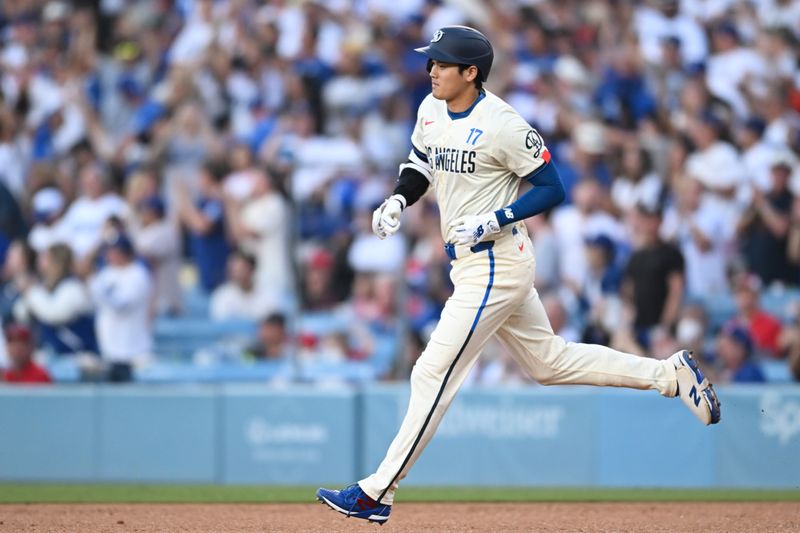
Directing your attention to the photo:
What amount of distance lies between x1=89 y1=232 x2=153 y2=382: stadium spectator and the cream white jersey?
6160mm

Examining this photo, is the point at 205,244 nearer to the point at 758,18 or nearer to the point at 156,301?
the point at 156,301

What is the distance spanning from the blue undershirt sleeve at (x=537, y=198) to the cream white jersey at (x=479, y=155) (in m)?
0.05

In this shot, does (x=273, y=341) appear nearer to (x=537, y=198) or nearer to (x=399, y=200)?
(x=399, y=200)

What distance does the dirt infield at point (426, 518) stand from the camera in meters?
6.95

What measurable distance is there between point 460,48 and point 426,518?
2881 mm

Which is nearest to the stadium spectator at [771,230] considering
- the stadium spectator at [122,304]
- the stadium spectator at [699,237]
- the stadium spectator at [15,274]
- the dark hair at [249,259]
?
the stadium spectator at [699,237]

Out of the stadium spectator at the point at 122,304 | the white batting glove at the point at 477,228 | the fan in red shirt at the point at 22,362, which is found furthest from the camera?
the stadium spectator at the point at 122,304

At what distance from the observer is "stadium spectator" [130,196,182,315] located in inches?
496

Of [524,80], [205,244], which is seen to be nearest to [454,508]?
[205,244]

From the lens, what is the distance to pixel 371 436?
1060cm

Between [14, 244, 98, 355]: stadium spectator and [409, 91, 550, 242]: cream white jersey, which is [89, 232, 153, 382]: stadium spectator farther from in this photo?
[409, 91, 550, 242]: cream white jersey

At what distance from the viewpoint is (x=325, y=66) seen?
14.2 metres

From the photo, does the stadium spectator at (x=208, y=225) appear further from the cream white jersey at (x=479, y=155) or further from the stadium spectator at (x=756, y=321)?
the cream white jersey at (x=479, y=155)

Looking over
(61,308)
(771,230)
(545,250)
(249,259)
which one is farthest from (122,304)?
(771,230)
